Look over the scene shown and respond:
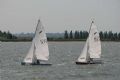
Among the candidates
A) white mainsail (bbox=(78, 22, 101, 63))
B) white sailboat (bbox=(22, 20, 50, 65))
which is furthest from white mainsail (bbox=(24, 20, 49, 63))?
white mainsail (bbox=(78, 22, 101, 63))

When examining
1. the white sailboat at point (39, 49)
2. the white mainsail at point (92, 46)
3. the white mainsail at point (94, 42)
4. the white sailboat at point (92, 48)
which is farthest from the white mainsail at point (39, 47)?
the white mainsail at point (94, 42)

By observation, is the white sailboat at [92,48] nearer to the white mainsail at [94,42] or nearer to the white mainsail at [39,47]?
the white mainsail at [94,42]

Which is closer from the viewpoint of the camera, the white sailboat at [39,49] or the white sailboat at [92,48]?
the white sailboat at [39,49]

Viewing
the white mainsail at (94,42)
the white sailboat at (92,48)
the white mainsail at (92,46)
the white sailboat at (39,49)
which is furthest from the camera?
the white mainsail at (94,42)

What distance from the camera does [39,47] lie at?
76.4 m

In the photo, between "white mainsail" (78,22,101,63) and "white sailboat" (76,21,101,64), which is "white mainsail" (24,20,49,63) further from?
"white mainsail" (78,22,101,63)

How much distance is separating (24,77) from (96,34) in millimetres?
20792

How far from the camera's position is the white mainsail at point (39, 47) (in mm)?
75750

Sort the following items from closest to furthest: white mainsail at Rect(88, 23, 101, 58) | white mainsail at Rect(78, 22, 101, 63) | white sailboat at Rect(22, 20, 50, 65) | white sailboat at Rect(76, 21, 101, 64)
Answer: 1. white sailboat at Rect(22, 20, 50, 65)
2. white sailboat at Rect(76, 21, 101, 64)
3. white mainsail at Rect(78, 22, 101, 63)
4. white mainsail at Rect(88, 23, 101, 58)

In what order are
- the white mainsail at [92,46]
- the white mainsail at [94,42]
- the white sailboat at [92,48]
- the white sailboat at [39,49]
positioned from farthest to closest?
the white mainsail at [94,42]
the white mainsail at [92,46]
the white sailboat at [92,48]
the white sailboat at [39,49]

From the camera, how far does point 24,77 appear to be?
2410 inches

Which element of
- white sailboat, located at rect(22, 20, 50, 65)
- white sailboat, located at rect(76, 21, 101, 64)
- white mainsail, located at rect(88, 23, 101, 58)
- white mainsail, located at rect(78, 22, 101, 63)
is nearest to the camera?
white sailboat, located at rect(22, 20, 50, 65)

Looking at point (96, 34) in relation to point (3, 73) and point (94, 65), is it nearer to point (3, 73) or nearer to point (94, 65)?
point (94, 65)

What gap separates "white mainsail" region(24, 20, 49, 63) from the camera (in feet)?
249
